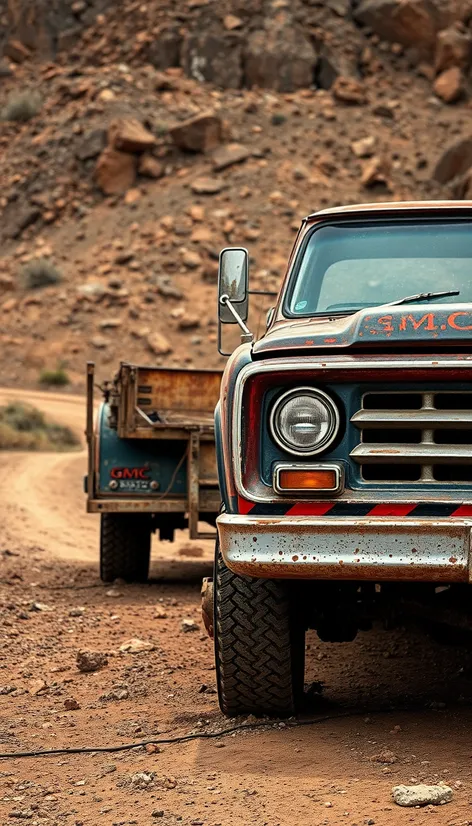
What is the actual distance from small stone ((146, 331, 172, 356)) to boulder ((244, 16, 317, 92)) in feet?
47.3

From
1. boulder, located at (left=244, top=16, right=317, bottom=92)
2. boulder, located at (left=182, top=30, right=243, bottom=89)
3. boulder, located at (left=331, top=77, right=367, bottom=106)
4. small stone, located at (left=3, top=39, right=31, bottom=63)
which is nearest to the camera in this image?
boulder, located at (left=331, top=77, right=367, bottom=106)

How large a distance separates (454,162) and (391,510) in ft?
116

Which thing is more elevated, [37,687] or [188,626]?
[37,687]

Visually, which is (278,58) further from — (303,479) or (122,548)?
(303,479)

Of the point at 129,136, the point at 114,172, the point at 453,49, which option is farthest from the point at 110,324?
the point at 453,49

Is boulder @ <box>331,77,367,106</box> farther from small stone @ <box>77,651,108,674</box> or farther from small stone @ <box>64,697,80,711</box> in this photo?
small stone @ <box>64,697,80,711</box>

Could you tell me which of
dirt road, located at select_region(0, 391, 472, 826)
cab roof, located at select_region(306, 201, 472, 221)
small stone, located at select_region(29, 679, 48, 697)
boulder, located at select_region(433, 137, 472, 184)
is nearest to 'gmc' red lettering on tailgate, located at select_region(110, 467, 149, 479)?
dirt road, located at select_region(0, 391, 472, 826)

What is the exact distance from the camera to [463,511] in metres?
4.39

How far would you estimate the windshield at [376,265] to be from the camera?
5.76m

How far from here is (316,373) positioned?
448cm

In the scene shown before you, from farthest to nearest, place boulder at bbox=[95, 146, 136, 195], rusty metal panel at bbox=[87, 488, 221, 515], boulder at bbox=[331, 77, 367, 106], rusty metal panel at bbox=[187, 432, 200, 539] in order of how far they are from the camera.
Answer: boulder at bbox=[331, 77, 367, 106] < boulder at bbox=[95, 146, 136, 195] < rusty metal panel at bbox=[87, 488, 221, 515] < rusty metal panel at bbox=[187, 432, 200, 539]

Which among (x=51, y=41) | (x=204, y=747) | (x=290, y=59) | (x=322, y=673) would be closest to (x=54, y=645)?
(x=322, y=673)

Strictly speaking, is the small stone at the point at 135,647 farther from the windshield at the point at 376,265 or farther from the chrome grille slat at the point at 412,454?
the chrome grille slat at the point at 412,454

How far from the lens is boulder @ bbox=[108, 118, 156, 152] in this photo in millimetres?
37562
